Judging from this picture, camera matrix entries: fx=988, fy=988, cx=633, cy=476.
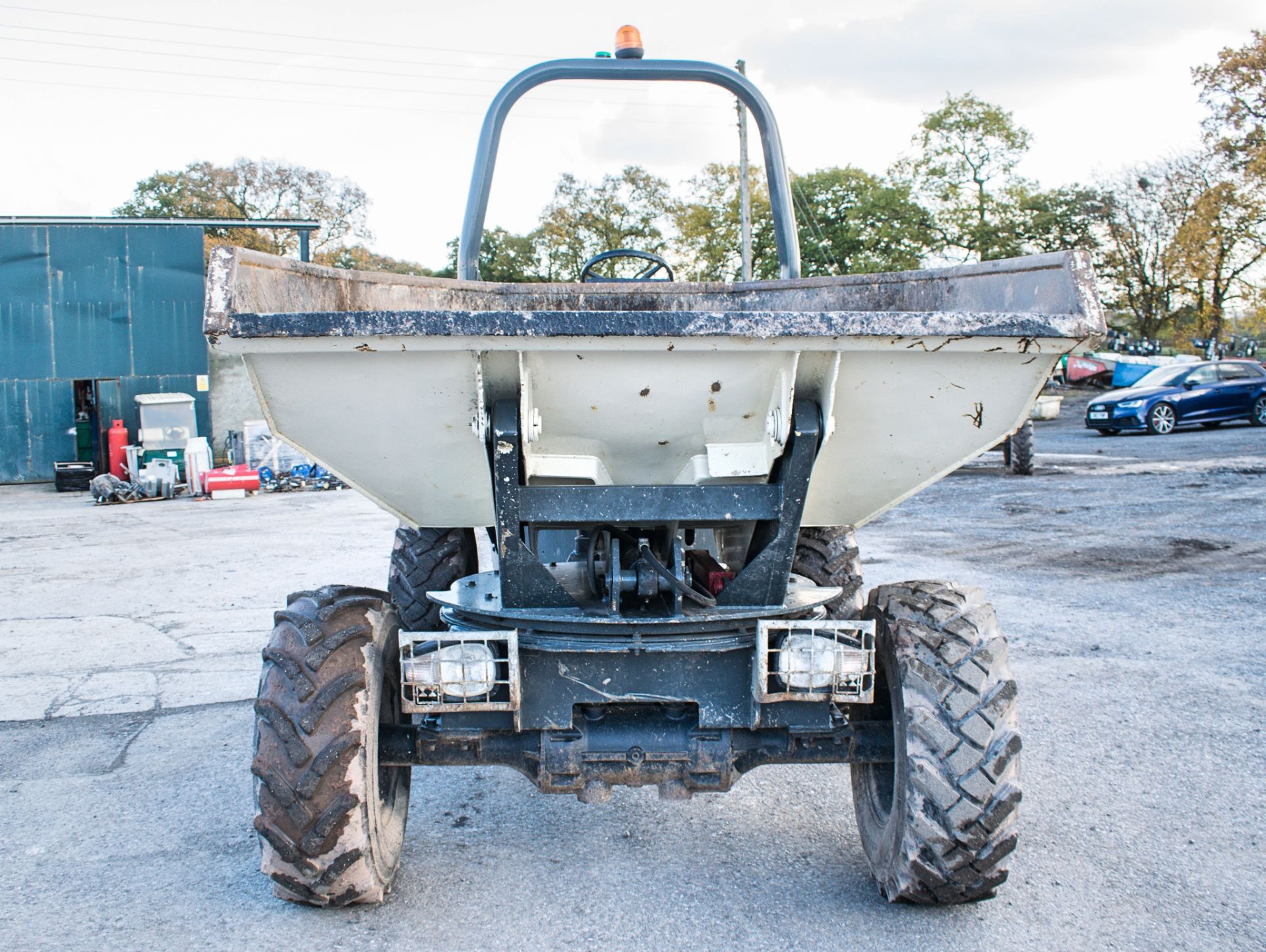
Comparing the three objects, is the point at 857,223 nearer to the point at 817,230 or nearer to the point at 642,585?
the point at 817,230

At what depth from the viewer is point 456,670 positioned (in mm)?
2609

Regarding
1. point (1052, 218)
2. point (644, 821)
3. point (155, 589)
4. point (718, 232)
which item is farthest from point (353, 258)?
point (644, 821)

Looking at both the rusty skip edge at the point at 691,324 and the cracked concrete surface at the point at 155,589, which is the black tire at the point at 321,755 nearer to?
the rusty skip edge at the point at 691,324

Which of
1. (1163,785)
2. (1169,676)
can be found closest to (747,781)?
(1163,785)

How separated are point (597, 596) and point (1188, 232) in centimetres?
2546

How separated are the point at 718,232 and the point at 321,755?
41689mm

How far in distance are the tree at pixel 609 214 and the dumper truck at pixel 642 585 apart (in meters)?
41.6

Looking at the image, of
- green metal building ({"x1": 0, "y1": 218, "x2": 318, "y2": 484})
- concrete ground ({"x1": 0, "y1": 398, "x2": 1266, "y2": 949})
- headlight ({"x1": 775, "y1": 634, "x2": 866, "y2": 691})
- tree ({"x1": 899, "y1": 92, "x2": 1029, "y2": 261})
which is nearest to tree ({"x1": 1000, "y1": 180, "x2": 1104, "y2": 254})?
tree ({"x1": 899, "y1": 92, "x2": 1029, "y2": 261})

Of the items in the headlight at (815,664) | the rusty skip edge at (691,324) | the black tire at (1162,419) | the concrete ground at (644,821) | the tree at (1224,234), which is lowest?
the concrete ground at (644,821)

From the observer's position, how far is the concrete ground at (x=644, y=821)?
Answer: 273 cm

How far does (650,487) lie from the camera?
9.00 feet

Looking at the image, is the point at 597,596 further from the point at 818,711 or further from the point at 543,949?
the point at 543,949

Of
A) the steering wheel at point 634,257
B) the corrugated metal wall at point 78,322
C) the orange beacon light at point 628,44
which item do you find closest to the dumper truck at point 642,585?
the orange beacon light at point 628,44

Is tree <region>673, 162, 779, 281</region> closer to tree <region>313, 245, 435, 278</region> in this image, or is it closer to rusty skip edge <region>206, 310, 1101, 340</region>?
tree <region>313, 245, 435, 278</region>
